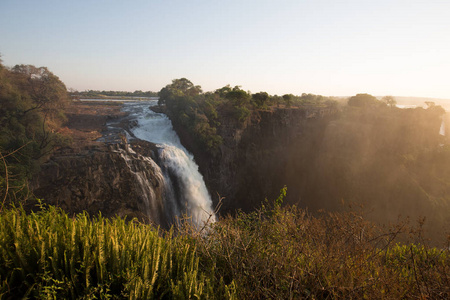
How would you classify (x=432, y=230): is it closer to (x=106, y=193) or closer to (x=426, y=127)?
Answer: (x=426, y=127)

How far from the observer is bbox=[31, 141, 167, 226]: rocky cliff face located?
1236cm

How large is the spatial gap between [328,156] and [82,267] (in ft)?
96.4

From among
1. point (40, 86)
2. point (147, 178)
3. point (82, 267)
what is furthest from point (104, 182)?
point (82, 267)

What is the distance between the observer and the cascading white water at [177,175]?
53.8 feet

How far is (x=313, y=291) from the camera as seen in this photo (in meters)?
3.95

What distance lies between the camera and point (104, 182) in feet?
45.5

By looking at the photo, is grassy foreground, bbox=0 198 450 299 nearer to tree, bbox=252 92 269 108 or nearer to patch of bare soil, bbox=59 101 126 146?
patch of bare soil, bbox=59 101 126 146

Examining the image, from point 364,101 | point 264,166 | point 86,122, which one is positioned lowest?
point 264,166

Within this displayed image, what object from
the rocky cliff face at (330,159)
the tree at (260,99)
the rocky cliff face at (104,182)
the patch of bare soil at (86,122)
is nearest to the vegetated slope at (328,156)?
the rocky cliff face at (330,159)

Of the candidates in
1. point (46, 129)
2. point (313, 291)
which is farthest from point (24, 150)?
point (313, 291)

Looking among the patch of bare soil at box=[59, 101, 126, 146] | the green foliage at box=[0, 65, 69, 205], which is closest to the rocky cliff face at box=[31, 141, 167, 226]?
the green foliage at box=[0, 65, 69, 205]

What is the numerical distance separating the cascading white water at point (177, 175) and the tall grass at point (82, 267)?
11306 mm

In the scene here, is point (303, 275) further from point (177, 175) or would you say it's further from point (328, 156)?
point (328, 156)

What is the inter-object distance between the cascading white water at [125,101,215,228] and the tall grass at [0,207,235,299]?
1131 centimetres
